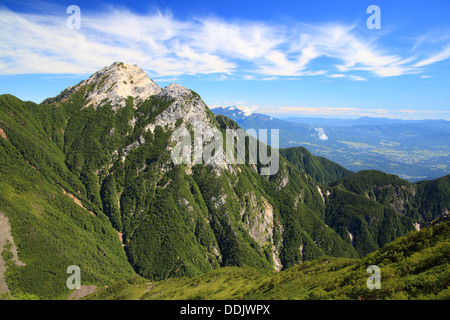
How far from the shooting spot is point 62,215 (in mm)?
179750

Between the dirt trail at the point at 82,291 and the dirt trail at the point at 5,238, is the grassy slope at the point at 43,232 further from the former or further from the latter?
the dirt trail at the point at 82,291

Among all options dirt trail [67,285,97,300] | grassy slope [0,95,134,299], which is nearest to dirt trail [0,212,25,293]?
grassy slope [0,95,134,299]

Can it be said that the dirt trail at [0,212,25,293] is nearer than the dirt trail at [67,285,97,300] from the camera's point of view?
Yes

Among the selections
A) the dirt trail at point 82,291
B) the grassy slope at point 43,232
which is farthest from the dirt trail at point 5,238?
the dirt trail at point 82,291

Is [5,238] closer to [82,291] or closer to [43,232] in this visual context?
[43,232]

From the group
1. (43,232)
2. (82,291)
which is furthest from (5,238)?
(82,291)

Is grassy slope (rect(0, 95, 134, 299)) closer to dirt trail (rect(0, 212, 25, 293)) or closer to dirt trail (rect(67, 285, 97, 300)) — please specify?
dirt trail (rect(0, 212, 25, 293))

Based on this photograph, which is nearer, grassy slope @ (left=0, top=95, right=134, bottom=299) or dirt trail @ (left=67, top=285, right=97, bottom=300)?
grassy slope @ (left=0, top=95, right=134, bottom=299)

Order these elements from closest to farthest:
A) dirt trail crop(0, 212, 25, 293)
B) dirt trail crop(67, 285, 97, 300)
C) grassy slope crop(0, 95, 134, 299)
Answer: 1. dirt trail crop(0, 212, 25, 293)
2. grassy slope crop(0, 95, 134, 299)
3. dirt trail crop(67, 285, 97, 300)

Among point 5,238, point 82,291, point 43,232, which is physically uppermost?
point 5,238

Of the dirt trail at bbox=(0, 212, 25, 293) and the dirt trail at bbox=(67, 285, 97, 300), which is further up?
the dirt trail at bbox=(0, 212, 25, 293)

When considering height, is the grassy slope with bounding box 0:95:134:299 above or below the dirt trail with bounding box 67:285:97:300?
above

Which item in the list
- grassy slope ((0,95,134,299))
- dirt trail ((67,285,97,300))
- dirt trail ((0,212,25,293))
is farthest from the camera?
dirt trail ((67,285,97,300))
